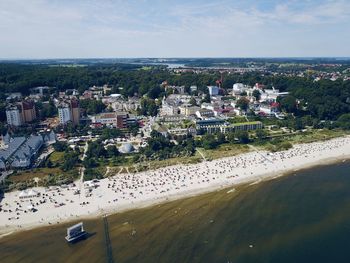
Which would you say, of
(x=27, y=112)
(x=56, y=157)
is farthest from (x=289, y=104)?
(x=27, y=112)

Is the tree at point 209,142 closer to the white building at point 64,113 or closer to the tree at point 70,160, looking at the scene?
the tree at point 70,160

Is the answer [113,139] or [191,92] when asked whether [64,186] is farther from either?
[191,92]

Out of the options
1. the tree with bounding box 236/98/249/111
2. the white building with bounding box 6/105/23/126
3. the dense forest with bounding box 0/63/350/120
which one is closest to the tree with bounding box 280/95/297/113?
the dense forest with bounding box 0/63/350/120

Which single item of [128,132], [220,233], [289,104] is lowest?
[220,233]

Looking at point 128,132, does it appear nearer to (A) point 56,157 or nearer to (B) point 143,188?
(A) point 56,157

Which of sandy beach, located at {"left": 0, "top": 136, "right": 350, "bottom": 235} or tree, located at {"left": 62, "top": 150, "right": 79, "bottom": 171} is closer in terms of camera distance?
sandy beach, located at {"left": 0, "top": 136, "right": 350, "bottom": 235}

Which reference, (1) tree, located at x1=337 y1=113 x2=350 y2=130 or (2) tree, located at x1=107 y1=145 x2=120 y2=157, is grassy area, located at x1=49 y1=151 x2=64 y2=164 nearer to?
(2) tree, located at x1=107 y1=145 x2=120 y2=157
